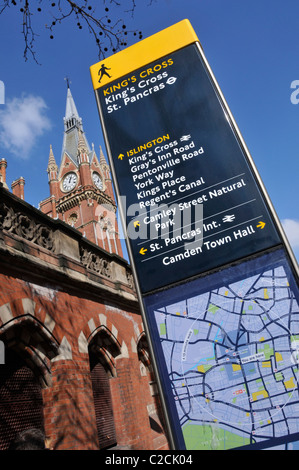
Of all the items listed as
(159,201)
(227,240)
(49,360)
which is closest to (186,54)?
(159,201)

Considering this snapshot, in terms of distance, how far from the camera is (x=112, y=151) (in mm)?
3734

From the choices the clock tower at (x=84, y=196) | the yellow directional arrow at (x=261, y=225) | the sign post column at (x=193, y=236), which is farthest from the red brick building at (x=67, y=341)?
the clock tower at (x=84, y=196)

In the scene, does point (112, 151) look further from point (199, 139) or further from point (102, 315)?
point (102, 315)

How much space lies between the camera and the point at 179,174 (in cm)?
338

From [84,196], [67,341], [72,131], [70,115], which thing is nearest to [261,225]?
[67,341]

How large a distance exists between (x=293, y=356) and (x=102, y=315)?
575 centimetres

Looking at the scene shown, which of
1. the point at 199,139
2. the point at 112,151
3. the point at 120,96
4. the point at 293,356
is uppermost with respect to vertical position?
the point at 120,96

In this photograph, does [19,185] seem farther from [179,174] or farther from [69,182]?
[179,174]

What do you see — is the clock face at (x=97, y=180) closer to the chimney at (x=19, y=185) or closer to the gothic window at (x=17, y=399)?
the chimney at (x=19, y=185)

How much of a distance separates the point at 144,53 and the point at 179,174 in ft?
5.59

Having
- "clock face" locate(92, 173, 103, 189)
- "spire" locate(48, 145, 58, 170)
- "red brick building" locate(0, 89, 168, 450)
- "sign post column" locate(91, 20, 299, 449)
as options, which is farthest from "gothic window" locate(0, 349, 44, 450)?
"spire" locate(48, 145, 58, 170)

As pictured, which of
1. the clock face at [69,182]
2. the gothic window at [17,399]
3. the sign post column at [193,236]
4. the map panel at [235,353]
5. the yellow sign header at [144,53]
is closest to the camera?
the map panel at [235,353]

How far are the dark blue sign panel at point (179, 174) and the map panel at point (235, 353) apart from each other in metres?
0.21

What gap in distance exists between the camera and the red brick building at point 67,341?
17.8 ft
